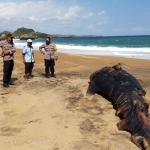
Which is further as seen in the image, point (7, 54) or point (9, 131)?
point (7, 54)

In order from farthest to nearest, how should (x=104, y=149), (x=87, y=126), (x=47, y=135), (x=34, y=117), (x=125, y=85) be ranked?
(x=125, y=85) < (x=34, y=117) < (x=87, y=126) < (x=47, y=135) < (x=104, y=149)

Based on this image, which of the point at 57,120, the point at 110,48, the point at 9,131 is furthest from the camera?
the point at 110,48

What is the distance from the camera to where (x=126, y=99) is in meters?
5.33

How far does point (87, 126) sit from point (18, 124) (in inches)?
58.5

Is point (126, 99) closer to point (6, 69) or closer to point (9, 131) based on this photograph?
point (9, 131)

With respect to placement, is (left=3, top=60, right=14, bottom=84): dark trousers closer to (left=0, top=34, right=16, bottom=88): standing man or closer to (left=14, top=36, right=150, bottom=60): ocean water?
(left=0, top=34, right=16, bottom=88): standing man

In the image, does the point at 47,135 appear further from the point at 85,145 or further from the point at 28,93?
the point at 28,93

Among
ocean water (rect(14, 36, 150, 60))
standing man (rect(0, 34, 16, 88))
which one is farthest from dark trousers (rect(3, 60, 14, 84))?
ocean water (rect(14, 36, 150, 60))

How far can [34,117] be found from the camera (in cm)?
524

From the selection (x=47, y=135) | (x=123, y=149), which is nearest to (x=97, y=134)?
(x=123, y=149)

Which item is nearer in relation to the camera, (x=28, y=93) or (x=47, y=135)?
(x=47, y=135)

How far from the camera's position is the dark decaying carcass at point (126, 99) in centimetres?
402

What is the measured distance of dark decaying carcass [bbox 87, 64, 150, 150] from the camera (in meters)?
4.02

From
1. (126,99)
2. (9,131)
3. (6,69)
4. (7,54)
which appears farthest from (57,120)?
(7,54)
